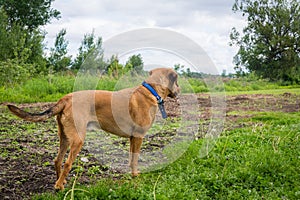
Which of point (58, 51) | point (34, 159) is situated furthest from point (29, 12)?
point (34, 159)

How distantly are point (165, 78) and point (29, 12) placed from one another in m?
26.8

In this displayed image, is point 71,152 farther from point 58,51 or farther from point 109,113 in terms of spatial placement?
point 58,51

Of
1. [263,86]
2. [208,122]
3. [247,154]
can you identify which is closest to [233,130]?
[208,122]

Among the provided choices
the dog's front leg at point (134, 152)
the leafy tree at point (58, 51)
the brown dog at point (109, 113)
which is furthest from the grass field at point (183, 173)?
the leafy tree at point (58, 51)

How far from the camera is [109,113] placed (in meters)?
4.68

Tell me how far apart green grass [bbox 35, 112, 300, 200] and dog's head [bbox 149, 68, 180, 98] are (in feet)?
3.81

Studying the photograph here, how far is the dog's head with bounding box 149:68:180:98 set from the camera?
507 cm

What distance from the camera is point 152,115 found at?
489 centimetres

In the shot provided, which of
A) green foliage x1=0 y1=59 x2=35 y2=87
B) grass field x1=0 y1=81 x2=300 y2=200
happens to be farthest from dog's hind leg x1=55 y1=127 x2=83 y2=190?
green foliage x1=0 y1=59 x2=35 y2=87

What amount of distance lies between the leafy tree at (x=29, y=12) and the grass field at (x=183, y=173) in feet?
78.5

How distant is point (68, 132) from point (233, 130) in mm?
4531

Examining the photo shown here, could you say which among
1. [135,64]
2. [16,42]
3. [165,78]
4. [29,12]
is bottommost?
[165,78]

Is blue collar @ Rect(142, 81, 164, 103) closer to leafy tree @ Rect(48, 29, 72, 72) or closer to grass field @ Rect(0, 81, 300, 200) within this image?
grass field @ Rect(0, 81, 300, 200)

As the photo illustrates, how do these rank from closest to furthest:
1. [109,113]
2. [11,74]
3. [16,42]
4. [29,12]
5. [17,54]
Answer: [109,113] < [11,74] < [17,54] < [16,42] < [29,12]
